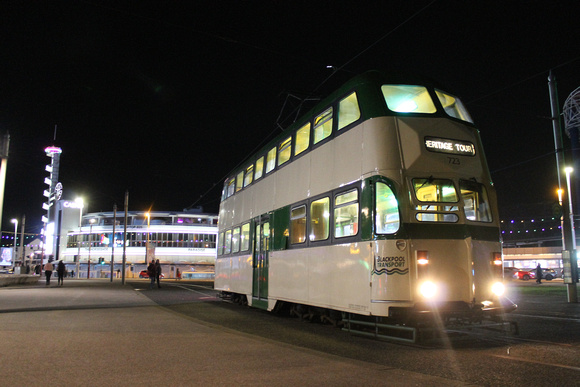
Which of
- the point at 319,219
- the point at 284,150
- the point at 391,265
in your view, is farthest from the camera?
the point at 284,150

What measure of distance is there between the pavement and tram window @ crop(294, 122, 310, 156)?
4.62 metres

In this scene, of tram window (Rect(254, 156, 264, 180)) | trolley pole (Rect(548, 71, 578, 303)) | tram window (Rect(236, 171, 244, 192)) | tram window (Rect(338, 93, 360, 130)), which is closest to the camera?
tram window (Rect(338, 93, 360, 130))

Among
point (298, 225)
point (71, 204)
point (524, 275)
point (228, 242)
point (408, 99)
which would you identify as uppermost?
point (71, 204)

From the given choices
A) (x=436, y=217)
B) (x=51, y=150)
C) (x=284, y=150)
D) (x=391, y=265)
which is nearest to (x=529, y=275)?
(x=284, y=150)

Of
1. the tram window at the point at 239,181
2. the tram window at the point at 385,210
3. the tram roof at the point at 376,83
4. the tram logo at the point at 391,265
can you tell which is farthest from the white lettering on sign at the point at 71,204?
the tram logo at the point at 391,265

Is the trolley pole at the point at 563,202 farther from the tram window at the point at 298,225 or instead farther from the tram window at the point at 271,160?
the tram window at the point at 298,225

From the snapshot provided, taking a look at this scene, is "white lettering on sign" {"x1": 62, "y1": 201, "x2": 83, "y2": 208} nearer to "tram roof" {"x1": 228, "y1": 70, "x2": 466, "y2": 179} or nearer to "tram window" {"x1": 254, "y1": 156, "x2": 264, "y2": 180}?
"tram window" {"x1": 254, "y1": 156, "x2": 264, "y2": 180}

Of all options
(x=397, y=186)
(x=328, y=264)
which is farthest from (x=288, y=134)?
(x=397, y=186)

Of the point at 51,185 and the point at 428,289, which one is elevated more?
the point at 51,185

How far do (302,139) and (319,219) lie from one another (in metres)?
2.32

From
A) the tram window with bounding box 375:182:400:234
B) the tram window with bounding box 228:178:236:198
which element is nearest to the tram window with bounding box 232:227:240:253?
the tram window with bounding box 228:178:236:198

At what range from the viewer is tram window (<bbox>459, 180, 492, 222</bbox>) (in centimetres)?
856

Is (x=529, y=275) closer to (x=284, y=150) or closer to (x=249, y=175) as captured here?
(x=249, y=175)

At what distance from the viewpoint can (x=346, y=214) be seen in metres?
9.19
